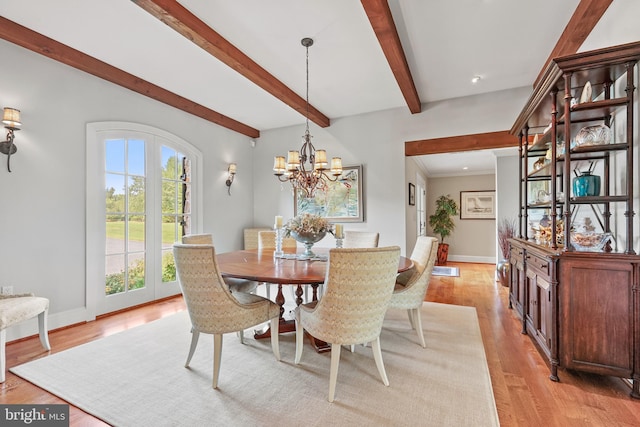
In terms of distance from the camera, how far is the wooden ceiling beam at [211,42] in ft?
7.07

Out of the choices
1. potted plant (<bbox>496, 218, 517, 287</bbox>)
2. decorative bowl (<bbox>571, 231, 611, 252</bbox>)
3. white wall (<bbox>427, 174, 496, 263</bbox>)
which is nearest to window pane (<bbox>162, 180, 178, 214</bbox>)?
decorative bowl (<bbox>571, 231, 611, 252</bbox>)

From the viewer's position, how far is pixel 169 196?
4191 mm

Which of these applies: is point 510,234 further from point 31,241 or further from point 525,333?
point 31,241

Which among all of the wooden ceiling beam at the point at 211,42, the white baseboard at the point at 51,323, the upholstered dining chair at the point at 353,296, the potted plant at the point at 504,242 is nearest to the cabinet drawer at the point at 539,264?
the upholstered dining chair at the point at 353,296

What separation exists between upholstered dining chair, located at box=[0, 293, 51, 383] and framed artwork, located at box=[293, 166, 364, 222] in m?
3.56

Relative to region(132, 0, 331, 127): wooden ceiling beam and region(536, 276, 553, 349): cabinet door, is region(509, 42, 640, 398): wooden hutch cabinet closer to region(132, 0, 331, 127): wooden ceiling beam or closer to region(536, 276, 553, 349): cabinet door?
region(536, 276, 553, 349): cabinet door

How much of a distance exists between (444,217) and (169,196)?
19.9 ft

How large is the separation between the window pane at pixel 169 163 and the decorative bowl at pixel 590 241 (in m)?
→ 4.53

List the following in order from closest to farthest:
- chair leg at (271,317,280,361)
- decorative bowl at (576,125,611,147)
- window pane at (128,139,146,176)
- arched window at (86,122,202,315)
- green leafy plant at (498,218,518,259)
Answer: decorative bowl at (576,125,611,147) < chair leg at (271,317,280,361) < arched window at (86,122,202,315) < window pane at (128,139,146,176) < green leafy plant at (498,218,518,259)

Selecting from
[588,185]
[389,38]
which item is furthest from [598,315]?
[389,38]

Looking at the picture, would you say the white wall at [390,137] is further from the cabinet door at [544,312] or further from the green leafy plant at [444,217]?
the green leafy plant at [444,217]

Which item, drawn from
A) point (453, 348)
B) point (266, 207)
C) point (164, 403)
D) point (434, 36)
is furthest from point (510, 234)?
point (164, 403)

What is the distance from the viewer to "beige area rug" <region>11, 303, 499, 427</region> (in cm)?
167

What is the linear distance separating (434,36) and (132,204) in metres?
3.87
